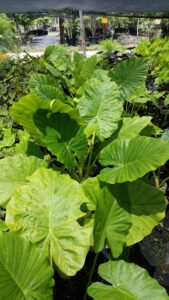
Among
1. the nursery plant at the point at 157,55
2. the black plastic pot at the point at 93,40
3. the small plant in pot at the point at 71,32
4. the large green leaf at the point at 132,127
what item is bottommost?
the black plastic pot at the point at 93,40

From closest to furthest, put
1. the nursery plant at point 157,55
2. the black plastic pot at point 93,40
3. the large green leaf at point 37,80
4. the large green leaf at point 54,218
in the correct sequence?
the large green leaf at point 54,218, the large green leaf at point 37,80, the nursery plant at point 157,55, the black plastic pot at point 93,40

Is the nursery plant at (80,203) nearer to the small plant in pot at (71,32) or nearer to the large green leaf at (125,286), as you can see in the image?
the large green leaf at (125,286)

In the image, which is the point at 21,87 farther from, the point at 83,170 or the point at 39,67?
the point at 83,170

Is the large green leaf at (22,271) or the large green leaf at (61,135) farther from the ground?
the large green leaf at (61,135)

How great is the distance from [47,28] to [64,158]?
2408cm

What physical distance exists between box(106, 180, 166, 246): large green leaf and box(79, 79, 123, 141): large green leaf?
40 centimetres

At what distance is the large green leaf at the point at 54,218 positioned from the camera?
3.76 ft

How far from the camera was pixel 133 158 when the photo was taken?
1.32 metres

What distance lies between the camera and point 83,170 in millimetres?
1890

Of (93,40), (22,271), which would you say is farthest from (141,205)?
(93,40)

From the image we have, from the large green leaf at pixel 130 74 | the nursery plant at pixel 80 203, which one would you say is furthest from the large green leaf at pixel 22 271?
the large green leaf at pixel 130 74

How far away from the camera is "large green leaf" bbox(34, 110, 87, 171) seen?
4.83ft

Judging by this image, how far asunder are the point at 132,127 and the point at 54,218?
2.06 ft

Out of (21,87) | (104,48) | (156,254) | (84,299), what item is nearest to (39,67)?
(21,87)
